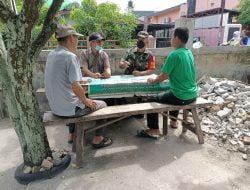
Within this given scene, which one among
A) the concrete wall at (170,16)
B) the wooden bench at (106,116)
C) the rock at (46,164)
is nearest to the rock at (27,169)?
the rock at (46,164)

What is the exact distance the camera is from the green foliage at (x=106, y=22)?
760 cm

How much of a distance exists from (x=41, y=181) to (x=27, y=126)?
691 millimetres

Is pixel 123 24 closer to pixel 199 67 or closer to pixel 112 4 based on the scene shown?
pixel 112 4

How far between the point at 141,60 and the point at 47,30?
2177 mm

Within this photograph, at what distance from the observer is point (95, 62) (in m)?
4.26

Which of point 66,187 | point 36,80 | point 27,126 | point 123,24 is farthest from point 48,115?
point 123,24

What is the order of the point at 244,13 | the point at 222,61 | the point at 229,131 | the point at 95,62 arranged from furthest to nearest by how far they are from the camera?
the point at 244,13 → the point at 222,61 → the point at 95,62 → the point at 229,131

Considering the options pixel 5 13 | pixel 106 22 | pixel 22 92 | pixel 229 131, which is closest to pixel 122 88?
pixel 22 92

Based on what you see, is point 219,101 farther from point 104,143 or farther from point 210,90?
point 104,143

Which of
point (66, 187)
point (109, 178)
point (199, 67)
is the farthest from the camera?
point (199, 67)

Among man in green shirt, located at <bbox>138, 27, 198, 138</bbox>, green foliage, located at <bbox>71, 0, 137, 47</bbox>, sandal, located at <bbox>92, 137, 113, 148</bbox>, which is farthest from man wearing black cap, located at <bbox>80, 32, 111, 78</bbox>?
green foliage, located at <bbox>71, 0, 137, 47</bbox>

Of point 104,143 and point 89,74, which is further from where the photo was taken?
point 89,74

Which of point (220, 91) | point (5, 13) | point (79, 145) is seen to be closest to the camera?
point (5, 13)

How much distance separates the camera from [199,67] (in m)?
6.05
